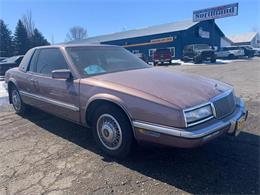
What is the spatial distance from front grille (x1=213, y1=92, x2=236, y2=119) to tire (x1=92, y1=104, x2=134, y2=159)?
1.09 metres

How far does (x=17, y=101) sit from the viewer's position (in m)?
5.85

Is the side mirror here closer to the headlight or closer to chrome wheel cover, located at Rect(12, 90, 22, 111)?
the headlight

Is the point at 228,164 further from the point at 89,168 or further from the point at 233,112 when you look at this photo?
the point at 89,168

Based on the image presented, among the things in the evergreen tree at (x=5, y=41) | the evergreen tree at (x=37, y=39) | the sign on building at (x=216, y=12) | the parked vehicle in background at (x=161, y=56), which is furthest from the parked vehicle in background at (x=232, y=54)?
the evergreen tree at (x=5, y=41)

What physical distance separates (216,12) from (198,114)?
32.3 meters

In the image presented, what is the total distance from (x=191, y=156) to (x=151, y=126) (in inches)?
35.9

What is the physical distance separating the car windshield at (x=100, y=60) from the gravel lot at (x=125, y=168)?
120cm

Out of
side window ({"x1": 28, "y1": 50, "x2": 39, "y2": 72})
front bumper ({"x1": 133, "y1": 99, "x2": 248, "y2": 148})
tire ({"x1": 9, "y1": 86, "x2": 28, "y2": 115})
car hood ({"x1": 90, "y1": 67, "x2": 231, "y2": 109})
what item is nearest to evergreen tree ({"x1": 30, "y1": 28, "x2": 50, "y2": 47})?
tire ({"x1": 9, "y1": 86, "x2": 28, "y2": 115})

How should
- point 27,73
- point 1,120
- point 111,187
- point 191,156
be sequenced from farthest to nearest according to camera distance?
point 1,120 < point 27,73 < point 191,156 < point 111,187

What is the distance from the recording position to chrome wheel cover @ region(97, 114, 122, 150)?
10.7 feet

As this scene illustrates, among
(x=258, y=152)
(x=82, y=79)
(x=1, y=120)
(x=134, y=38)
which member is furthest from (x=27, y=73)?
(x=134, y=38)

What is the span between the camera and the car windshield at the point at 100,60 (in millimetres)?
3895

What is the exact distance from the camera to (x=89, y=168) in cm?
319

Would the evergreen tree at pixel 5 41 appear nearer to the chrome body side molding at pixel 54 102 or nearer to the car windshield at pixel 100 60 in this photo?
the chrome body side molding at pixel 54 102
